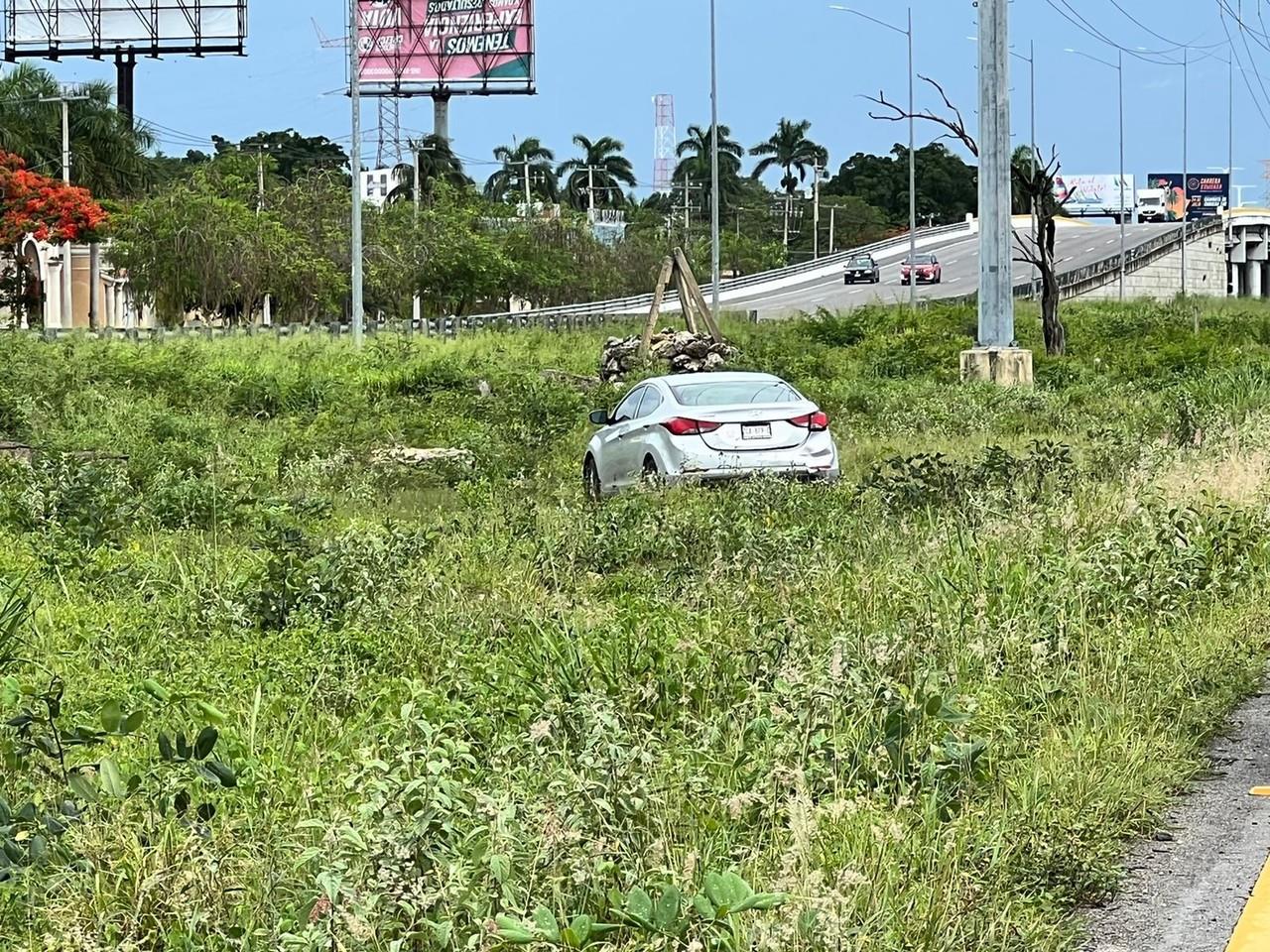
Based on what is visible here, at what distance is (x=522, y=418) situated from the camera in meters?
26.0

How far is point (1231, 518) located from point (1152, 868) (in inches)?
245

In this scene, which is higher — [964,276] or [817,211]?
[817,211]

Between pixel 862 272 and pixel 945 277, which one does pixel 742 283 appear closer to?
pixel 862 272

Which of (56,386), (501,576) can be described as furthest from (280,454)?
(501,576)

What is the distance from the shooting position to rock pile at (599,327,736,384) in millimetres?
36125

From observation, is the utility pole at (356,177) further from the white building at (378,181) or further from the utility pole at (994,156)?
the white building at (378,181)

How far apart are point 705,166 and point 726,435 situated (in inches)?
5288

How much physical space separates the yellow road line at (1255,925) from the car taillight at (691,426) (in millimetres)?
11472

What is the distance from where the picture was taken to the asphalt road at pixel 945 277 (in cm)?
7890

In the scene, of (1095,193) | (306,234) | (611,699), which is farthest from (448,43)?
(1095,193)

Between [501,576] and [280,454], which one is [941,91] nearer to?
[280,454]

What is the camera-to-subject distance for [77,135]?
75.2 metres

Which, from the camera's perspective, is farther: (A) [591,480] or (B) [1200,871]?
(A) [591,480]

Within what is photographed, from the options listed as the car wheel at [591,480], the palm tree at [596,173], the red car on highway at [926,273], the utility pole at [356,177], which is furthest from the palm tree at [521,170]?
the car wheel at [591,480]
